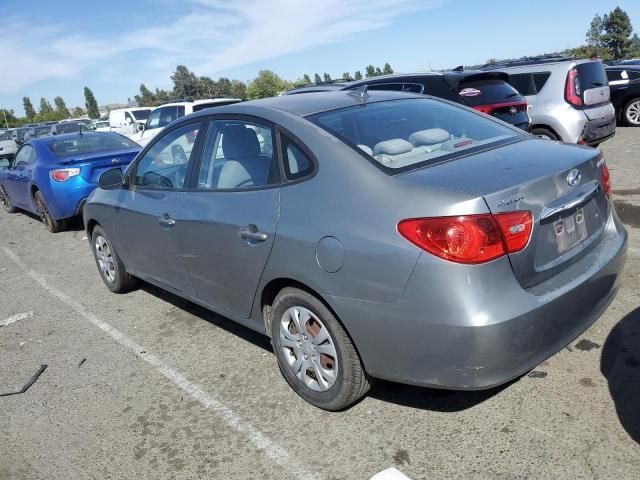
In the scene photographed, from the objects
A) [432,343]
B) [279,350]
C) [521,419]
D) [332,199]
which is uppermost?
[332,199]

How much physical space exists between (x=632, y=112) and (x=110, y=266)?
12.5 meters

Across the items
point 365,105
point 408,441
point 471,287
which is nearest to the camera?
point 471,287

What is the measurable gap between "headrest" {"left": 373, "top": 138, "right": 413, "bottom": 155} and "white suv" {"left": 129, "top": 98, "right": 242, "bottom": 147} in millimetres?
10789

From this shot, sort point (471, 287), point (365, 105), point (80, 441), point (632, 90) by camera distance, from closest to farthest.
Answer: point (471, 287), point (80, 441), point (365, 105), point (632, 90)

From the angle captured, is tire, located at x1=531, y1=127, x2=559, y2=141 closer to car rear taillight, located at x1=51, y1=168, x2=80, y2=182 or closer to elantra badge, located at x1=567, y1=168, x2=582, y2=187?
elantra badge, located at x1=567, y1=168, x2=582, y2=187

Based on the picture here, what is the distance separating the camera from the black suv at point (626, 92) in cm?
1295

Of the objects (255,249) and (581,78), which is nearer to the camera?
(255,249)

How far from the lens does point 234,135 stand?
3662mm

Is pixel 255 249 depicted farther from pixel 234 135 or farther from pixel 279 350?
pixel 234 135

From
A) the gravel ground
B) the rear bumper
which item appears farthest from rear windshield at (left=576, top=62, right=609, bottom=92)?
the rear bumper

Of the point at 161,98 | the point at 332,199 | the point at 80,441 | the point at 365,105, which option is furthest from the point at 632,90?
the point at 161,98

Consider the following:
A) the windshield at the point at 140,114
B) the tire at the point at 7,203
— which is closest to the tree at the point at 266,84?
the windshield at the point at 140,114

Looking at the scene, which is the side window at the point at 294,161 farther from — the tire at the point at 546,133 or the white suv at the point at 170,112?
the white suv at the point at 170,112

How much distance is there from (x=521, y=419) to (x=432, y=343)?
775 mm
